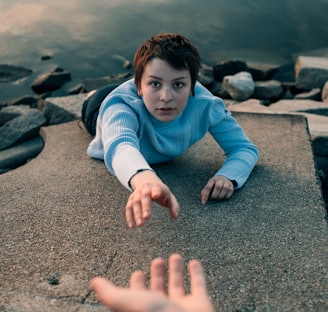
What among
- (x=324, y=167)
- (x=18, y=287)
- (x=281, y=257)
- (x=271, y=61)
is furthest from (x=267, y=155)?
(x=271, y=61)

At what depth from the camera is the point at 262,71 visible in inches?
206

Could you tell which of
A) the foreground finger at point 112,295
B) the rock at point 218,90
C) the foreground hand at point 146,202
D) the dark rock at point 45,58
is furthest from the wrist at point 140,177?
the dark rock at point 45,58

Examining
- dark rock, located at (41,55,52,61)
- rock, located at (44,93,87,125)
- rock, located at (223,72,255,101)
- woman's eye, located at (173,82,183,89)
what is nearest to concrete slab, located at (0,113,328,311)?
woman's eye, located at (173,82,183,89)

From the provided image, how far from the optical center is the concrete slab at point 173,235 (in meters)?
1.69

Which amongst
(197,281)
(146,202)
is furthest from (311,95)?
(197,281)

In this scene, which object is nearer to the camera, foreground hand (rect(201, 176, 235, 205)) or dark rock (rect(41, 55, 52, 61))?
foreground hand (rect(201, 176, 235, 205))

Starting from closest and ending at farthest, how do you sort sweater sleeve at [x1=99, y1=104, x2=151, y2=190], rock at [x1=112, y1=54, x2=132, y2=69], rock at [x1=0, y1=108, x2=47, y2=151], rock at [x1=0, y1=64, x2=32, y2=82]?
sweater sleeve at [x1=99, y1=104, x2=151, y2=190], rock at [x1=0, y1=108, x2=47, y2=151], rock at [x1=0, y1=64, x2=32, y2=82], rock at [x1=112, y1=54, x2=132, y2=69]

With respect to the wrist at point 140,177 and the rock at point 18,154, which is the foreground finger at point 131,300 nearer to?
the wrist at point 140,177

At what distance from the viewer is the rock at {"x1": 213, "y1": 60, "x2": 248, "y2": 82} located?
5.21 m

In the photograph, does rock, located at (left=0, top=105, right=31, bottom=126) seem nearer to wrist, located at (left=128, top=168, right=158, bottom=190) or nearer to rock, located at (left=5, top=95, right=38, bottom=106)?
rock, located at (left=5, top=95, right=38, bottom=106)

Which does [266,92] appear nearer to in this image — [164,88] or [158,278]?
[164,88]

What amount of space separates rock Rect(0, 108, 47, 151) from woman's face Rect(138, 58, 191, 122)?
1.71 meters

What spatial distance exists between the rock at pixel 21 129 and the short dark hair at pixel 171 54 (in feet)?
5.48

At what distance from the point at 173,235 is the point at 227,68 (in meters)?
3.55
